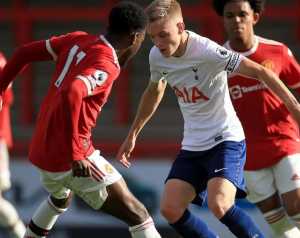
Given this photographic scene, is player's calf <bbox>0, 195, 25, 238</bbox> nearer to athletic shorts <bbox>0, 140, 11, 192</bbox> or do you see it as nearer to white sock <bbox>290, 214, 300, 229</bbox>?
athletic shorts <bbox>0, 140, 11, 192</bbox>

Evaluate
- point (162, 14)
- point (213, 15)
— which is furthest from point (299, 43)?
point (162, 14)

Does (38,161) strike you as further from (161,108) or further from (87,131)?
(161,108)

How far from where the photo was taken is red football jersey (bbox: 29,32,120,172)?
8.88 metres

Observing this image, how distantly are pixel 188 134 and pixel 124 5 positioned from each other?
1.03 m

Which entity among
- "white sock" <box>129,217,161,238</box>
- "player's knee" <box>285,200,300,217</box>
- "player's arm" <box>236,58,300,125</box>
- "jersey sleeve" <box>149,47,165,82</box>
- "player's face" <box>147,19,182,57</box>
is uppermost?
"player's face" <box>147,19,182,57</box>

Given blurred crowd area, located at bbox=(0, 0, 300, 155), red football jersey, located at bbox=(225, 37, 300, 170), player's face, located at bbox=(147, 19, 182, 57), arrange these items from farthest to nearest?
blurred crowd area, located at bbox=(0, 0, 300, 155), red football jersey, located at bbox=(225, 37, 300, 170), player's face, located at bbox=(147, 19, 182, 57)

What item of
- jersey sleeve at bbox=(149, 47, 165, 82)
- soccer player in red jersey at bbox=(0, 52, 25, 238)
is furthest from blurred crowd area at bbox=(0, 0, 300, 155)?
jersey sleeve at bbox=(149, 47, 165, 82)

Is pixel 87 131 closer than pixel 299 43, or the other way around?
pixel 87 131

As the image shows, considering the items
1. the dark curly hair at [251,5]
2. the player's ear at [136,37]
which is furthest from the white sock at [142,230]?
the dark curly hair at [251,5]

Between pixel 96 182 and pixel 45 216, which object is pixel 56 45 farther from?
pixel 45 216

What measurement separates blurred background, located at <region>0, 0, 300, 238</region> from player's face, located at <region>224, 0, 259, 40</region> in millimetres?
3338

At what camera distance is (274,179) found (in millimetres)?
9969

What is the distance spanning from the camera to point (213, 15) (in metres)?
13.5

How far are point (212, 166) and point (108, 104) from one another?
5071 mm
